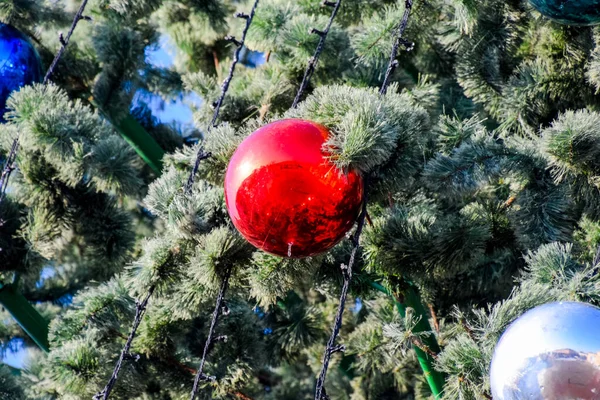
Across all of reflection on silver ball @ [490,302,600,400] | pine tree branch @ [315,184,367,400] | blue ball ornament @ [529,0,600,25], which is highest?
blue ball ornament @ [529,0,600,25]

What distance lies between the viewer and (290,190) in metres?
2.37

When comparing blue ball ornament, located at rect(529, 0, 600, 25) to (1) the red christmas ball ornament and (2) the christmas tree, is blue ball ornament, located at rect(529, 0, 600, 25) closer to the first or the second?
(2) the christmas tree

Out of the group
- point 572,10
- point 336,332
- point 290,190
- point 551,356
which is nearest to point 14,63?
point 290,190

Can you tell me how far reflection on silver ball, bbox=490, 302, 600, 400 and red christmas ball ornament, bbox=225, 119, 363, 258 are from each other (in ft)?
1.63

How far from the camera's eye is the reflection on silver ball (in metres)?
2.12

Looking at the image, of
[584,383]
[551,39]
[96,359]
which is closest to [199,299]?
[96,359]

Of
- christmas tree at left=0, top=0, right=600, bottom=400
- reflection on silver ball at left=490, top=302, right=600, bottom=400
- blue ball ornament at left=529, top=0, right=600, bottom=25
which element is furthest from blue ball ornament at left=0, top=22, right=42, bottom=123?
reflection on silver ball at left=490, top=302, right=600, bottom=400

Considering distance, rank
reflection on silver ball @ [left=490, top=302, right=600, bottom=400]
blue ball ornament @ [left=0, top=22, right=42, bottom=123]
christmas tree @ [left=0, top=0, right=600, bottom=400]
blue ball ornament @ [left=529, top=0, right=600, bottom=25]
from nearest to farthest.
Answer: reflection on silver ball @ [left=490, top=302, right=600, bottom=400]
blue ball ornament @ [left=529, top=0, right=600, bottom=25]
christmas tree @ [left=0, top=0, right=600, bottom=400]
blue ball ornament @ [left=0, top=22, right=42, bottom=123]

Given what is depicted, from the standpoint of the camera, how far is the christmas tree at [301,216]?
272 cm

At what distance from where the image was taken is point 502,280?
11.9 feet

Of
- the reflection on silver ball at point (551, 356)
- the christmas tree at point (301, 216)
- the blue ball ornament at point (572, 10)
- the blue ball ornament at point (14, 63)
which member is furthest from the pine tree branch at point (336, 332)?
the blue ball ornament at point (14, 63)

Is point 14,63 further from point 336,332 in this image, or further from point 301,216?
point 336,332

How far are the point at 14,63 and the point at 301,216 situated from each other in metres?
1.79

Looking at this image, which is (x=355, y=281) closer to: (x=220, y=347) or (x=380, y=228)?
(x=380, y=228)
